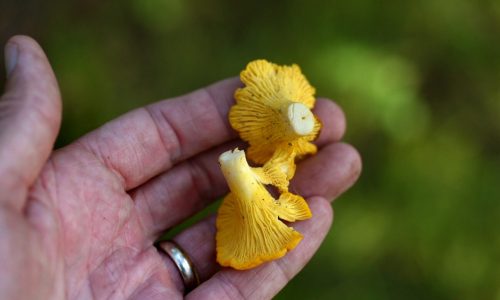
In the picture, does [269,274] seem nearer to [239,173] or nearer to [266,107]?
[239,173]

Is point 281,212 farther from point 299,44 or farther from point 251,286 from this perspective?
point 299,44

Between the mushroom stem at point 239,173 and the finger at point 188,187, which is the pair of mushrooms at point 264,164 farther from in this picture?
the finger at point 188,187

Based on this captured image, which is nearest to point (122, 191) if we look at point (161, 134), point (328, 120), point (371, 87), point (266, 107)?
point (161, 134)

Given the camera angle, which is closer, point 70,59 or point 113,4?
point 70,59

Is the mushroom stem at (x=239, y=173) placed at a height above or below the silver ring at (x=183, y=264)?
above

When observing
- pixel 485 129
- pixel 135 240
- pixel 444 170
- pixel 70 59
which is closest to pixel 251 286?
pixel 135 240

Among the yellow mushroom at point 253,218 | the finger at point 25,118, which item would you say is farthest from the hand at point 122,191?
the yellow mushroom at point 253,218

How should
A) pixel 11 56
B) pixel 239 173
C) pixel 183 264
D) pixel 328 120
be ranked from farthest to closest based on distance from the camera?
pixel 328 120 < pixel 183 264 < pixel 239 173 < pixel 11 56
